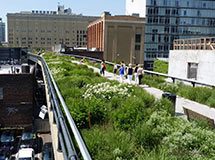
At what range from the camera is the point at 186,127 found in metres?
6.98

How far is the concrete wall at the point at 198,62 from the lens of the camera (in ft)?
67.2

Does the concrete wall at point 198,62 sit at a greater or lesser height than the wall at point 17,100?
greater

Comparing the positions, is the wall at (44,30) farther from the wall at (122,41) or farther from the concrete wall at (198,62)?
the concrete wall at (198,62)

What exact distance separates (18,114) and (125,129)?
28098 millimetres

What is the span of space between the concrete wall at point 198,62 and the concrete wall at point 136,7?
2474 inches

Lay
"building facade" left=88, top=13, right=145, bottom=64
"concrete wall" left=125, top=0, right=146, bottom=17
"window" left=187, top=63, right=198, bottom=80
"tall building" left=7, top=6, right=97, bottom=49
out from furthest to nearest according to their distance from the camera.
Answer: "tall building" left=7, top=6, right=97, bottom=49 < "concrete wall" left=125, top=0, right=146, bottom=17 < "building facade" left=88, top=13, right=145, bottom=64 < "window" left=187, top=63, right=198, bottom=80

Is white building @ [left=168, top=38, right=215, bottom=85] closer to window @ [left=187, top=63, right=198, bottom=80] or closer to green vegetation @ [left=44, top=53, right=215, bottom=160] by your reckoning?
window @ [left=187, top=63, right=198, bottom=80]

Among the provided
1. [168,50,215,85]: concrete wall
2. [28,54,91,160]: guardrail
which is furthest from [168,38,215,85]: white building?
[28,54,91,160]: guardrail

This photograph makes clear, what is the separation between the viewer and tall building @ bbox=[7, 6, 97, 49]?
13600cm

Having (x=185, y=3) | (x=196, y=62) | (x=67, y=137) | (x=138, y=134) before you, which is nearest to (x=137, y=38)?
(x=185, y=3)

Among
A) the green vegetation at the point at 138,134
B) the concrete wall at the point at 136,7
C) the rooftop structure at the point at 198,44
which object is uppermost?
the concrete wall at the point at 136,7

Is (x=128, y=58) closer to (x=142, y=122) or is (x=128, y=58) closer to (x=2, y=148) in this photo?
(x=2, y=148)

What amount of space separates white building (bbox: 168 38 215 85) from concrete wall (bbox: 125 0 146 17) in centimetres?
6211

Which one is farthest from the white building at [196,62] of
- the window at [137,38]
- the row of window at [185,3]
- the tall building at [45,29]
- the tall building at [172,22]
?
the tall building at [45,29]
